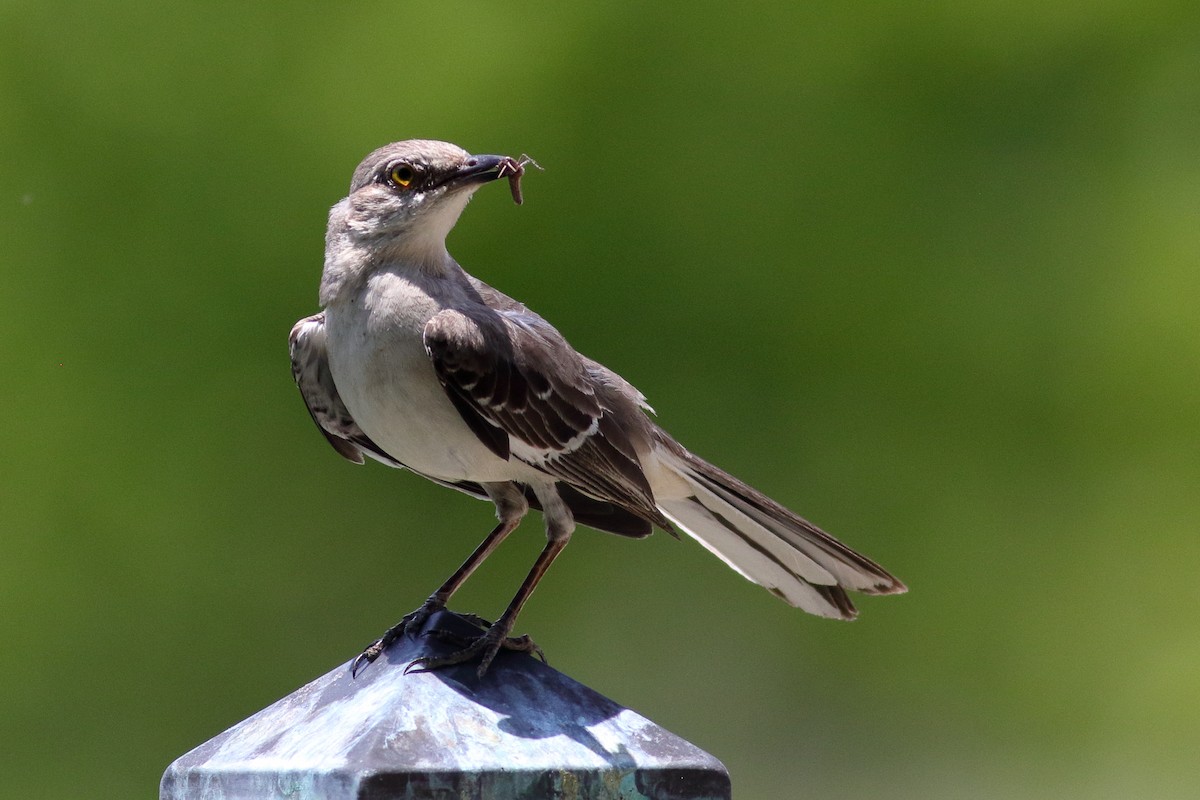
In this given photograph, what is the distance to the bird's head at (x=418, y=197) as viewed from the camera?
301cm

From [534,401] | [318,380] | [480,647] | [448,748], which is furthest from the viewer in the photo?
[318,380]

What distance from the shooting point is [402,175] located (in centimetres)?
305

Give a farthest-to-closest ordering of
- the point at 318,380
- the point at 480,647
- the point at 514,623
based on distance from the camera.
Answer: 1. the point at 318,380
2. the point at 514,623
3. the point at 480,647

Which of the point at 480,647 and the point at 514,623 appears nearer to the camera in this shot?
the point at 480,647

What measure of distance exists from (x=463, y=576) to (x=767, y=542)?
0.84 m

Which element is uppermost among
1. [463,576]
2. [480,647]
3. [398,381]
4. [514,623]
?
[398,381]

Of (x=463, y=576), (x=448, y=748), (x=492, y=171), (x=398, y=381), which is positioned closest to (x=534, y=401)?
(x=398, y=381)

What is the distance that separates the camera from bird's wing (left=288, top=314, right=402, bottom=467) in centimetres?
318

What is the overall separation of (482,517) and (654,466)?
3.74 meters

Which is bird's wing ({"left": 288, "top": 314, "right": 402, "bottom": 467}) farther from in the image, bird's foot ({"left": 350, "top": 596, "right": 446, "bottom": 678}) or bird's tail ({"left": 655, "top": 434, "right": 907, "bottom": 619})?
bird's tail ({"left": 655, "top": 434, "right": 907, "bottom": 619})

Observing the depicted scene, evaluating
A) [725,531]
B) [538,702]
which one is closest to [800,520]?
[725,531]

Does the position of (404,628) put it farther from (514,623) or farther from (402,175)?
(402,175)

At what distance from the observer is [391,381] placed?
2.84 m

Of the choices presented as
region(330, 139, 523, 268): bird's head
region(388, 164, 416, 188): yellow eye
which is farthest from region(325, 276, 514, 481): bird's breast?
region(388, 164, 416, 188): yellow eye
